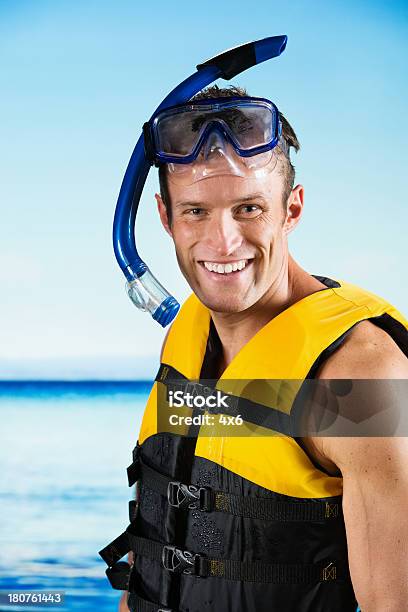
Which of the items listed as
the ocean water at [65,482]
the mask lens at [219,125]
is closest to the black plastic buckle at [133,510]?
the mask lens at [219,125]

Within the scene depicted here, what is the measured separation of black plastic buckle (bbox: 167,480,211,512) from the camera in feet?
7.55

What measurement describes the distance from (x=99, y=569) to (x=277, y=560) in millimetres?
5641

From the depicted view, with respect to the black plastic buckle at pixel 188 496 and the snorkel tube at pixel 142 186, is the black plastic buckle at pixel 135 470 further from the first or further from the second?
the snorkel tube at pixel 142 186

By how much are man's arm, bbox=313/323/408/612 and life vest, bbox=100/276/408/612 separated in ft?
0.43

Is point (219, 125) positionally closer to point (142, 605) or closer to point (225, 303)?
point (225, 303)

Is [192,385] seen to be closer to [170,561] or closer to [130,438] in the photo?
[170,561]

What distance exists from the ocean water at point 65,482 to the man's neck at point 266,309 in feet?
9.84

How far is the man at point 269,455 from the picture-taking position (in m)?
2.03

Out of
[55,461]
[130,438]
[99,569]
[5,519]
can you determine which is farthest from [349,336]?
[130,438]

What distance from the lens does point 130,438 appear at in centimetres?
1530

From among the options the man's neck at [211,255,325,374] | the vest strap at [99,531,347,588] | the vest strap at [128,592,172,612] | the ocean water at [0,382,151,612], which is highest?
the man's neck at [211,255,325,374]

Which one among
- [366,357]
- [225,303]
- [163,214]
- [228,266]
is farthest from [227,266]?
[366,357]

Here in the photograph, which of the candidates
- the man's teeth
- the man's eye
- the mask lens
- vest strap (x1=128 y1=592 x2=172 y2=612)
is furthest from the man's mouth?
vest strap (x1=128 y1=592 x2=172 y2=612)

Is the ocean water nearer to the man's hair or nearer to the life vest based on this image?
the life vest
